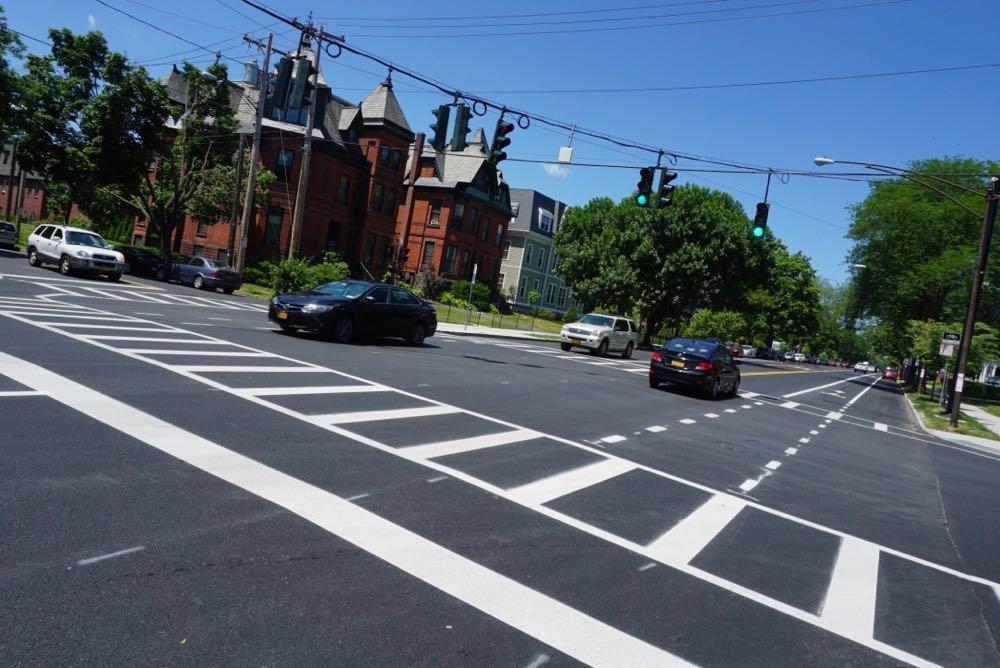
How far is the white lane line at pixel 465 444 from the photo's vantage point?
7.74m

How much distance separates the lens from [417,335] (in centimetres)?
2044

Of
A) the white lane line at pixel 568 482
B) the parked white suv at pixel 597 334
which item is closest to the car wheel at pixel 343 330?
the white lane line at pixel 568 482

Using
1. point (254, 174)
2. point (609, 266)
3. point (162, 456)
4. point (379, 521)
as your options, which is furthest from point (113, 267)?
point (609, 266)

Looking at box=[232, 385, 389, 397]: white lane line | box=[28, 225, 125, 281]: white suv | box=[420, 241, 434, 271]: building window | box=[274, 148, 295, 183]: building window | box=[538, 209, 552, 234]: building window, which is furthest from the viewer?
box=[538, 209, 552, 234]: building window

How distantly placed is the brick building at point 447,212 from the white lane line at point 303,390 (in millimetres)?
42738

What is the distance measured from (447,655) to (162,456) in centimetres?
378

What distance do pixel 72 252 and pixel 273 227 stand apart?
58.8 ft

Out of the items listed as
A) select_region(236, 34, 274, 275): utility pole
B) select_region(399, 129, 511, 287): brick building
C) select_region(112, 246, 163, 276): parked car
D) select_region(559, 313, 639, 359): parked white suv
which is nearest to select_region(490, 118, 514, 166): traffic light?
select_region(559, 313, 639, 359): parked white suv

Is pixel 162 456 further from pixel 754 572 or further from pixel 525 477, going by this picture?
pixel 754 572

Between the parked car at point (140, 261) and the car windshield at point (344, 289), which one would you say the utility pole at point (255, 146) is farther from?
the car windshield at point (344, 289)

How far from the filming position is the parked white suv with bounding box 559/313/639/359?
31.3 meters

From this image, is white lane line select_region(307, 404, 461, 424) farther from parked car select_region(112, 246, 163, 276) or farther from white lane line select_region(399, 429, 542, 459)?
parked car select_region(112, 246, 163, 276)

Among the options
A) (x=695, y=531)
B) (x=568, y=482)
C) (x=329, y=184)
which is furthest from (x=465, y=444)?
(x=329, y=184)

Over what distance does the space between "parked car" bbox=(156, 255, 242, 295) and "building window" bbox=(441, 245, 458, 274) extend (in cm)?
2190
